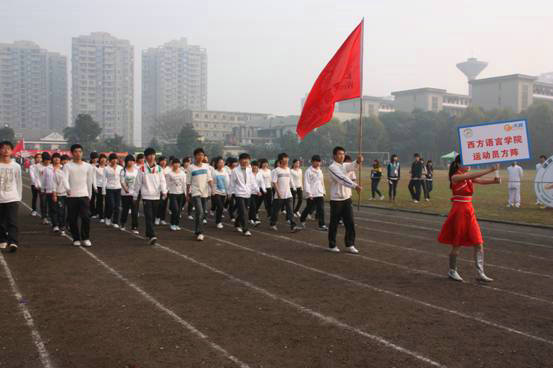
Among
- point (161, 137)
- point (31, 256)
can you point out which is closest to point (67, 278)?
point (31, 256)

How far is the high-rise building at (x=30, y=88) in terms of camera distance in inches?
6073

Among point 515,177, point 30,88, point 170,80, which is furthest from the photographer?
point 170,80

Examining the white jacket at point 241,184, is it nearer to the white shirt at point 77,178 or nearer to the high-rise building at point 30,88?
the white shirt at point 77,178

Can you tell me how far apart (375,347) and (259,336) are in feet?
3.54

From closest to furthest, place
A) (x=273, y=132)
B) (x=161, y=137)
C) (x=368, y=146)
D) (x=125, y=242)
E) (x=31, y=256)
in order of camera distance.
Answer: (x=31, y=256)
(x=125, y=242)
(x=368, y=146)
(x=161, y=137)
(x=273, y=132)

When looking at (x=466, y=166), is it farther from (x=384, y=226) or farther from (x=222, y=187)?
(x=222, y=187)

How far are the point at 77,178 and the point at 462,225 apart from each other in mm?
6765

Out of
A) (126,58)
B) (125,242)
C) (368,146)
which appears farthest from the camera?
(126,58)

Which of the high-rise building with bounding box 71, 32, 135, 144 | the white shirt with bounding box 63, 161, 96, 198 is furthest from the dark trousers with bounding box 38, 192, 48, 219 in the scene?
the high-rise building with bounding box 71, 32, 135, 144

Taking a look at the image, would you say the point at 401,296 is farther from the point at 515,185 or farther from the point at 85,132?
the point at 85,132

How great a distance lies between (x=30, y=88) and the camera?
510 ft

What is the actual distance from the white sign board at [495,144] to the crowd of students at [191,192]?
8.8 inches

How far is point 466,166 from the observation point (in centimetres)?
740

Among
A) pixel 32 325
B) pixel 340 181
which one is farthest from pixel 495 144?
pixel 32 325
